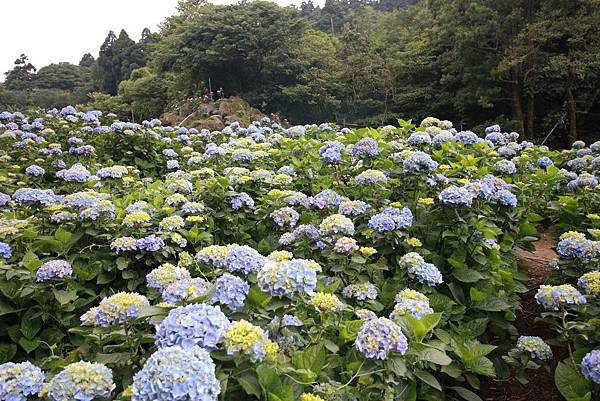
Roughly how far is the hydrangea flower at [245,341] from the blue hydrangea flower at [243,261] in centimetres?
45

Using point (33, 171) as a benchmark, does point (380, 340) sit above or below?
below

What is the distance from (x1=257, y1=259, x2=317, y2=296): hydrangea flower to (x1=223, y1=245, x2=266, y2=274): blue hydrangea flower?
16 cm

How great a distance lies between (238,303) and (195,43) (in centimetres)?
1816

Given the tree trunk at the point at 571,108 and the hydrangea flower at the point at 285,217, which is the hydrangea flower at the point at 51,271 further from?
the tree trunk at the point at 571,108

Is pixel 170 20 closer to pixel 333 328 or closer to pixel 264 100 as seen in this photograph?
pixel 264 100

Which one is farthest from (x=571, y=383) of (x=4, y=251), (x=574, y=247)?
(x=4, y=251)

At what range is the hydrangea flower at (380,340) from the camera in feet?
4.50

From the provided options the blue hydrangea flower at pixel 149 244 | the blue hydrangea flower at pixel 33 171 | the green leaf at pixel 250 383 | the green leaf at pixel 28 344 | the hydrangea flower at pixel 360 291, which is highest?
the blue hydrangea flower at pixel 33 171

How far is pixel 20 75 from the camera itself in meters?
40.5

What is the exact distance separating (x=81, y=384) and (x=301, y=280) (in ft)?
2.32

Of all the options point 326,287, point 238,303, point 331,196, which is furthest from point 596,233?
point 238,303

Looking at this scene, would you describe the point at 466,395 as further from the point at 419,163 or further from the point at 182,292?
the point at 182,292

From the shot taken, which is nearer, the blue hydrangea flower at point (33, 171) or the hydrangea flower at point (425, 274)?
the hydrangea flower at point (425, 274)

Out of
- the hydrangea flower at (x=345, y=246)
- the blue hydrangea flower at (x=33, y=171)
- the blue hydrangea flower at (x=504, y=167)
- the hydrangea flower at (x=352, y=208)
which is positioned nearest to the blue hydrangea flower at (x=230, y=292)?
the hydrangea flower at (x=345, y=246)
